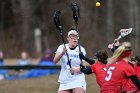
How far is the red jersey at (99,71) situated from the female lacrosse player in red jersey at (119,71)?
3.41 feet

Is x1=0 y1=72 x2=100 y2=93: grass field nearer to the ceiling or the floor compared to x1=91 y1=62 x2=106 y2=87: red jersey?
nearer to the floor

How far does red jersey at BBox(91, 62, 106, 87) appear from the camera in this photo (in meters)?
12.3

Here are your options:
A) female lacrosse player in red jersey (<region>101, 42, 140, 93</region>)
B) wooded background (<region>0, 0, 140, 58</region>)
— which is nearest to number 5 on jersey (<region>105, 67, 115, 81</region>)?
female lacrosse player in red jersey (<region>101, 42, 140, 93</region>)

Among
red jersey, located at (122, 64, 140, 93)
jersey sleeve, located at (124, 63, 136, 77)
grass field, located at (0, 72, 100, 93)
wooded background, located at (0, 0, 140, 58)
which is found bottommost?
wooded background, located at (0, 0, 140, 58)

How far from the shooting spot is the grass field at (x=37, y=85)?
21.7 m

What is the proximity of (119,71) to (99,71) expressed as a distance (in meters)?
1.46

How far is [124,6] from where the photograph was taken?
175 feet

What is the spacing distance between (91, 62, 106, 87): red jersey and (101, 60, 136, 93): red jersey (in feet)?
3.10

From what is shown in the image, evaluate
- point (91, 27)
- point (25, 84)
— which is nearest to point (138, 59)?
point (25, 84)

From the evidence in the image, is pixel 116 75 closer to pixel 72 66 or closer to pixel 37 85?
pixel 72 66

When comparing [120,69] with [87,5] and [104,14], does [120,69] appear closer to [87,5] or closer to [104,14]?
[87,5]

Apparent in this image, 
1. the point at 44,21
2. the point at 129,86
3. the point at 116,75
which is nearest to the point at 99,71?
the point at 129,86

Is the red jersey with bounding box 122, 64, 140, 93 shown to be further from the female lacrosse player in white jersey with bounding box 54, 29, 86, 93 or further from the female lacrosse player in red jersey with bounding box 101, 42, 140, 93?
the female lacrosse player in white jersey with bounding box 54, 29, 86, 93

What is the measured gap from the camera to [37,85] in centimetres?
2302
